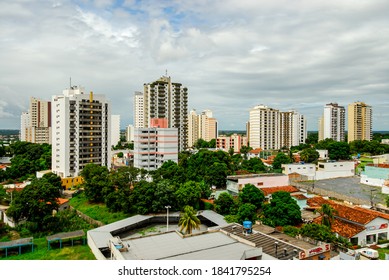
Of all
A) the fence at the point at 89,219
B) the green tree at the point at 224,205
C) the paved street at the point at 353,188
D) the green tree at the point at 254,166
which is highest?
the green tree at the point at 254,166

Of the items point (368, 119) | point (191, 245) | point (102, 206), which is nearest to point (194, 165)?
point (102, 206)

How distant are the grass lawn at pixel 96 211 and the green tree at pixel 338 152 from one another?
1306 centimetres

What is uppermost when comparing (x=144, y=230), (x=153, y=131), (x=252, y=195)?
(x=153, y=131)

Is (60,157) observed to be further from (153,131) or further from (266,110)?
(266,110)

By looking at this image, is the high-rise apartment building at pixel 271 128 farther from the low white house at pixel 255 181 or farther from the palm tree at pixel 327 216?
the palm tree at pixel 327 216

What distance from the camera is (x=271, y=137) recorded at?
21953 millimetres

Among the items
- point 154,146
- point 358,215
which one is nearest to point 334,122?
point 154,146

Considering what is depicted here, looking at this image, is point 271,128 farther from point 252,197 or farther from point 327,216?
point 327,216

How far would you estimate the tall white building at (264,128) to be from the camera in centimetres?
2142

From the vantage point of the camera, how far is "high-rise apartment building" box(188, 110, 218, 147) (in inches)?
1021

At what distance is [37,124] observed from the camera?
2108cm

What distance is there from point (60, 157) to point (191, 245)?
30.2ft

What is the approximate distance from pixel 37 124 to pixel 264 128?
15.3 metres

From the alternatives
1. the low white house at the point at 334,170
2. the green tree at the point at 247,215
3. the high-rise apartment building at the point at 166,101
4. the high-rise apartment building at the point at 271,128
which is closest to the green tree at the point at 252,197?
the green tree at the point at 247,215
